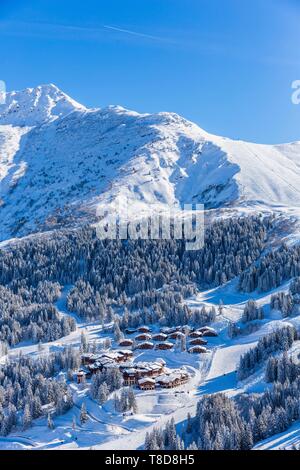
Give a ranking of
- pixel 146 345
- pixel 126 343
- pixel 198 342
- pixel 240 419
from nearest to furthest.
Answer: pixel 240 419 < pixel 198 342 < pixel 146 345 < pixel 126 343

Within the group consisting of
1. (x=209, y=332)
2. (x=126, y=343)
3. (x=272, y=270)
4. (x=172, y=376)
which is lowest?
(x=172, y=376)

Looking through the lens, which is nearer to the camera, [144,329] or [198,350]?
[198,350]

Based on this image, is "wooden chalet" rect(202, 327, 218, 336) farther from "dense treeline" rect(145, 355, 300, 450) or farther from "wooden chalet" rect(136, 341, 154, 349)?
"dense treeline" rect(145, 355, 300, 450)

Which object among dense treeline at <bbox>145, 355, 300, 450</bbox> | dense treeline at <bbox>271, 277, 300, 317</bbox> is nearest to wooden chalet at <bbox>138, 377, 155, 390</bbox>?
dense treeline at <bbox>145, 355, 300, 450</bbox>

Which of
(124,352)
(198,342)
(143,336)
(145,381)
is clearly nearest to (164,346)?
(198,342)

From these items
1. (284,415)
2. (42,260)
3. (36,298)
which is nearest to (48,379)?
(284,415)

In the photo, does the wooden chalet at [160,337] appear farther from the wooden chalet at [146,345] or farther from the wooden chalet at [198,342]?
the wooden chalet at [198,342]

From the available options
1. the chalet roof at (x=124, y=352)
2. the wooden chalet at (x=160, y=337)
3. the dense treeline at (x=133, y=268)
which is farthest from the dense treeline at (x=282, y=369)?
the dense treeline at (x=133, y=268)

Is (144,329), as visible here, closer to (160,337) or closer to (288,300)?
(160,337)
